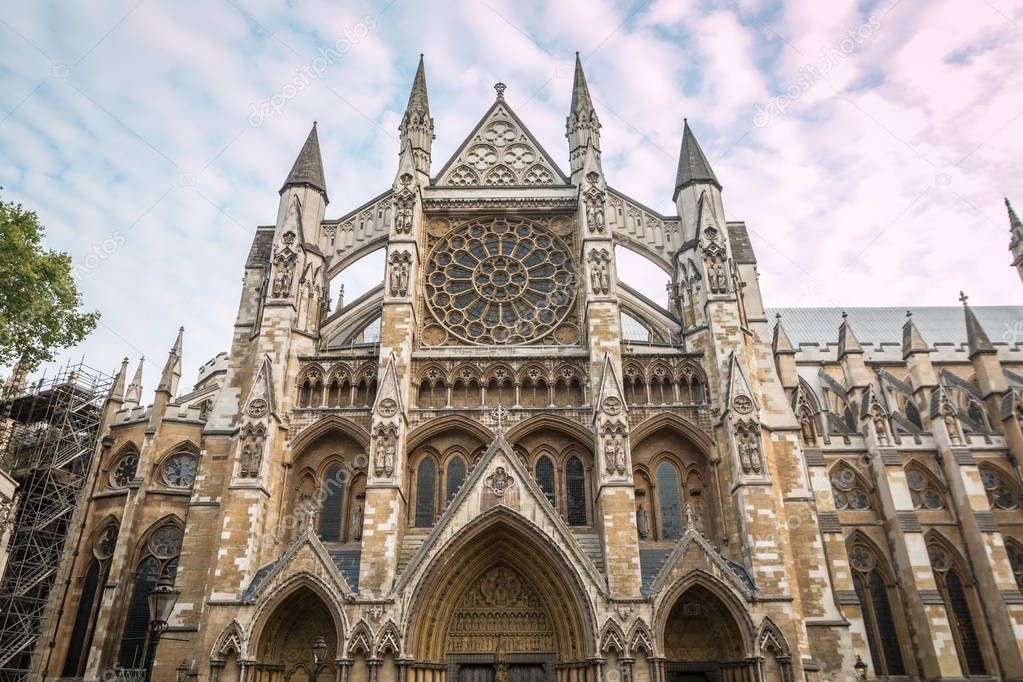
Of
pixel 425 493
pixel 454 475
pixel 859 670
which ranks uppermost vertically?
pixel 454 475

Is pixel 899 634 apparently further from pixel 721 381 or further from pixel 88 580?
pixel 88 580

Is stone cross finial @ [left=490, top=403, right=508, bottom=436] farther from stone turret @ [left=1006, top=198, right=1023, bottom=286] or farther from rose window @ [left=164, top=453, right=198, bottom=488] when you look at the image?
stone turret @ [left=1006, top=198, right=1023, bottom=286]

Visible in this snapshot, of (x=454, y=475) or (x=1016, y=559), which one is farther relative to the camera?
(x=1016, y=559)

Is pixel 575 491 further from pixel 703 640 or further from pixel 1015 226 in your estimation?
pixel 1015 226

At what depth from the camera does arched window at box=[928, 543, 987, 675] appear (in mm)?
25469

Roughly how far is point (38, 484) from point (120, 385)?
465 centimetres

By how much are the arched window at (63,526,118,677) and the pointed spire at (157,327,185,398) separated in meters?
5.29

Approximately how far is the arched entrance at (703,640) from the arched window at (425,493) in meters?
7.14

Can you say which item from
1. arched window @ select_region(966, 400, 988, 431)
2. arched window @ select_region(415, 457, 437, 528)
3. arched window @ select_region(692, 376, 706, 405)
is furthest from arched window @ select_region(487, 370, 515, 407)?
Answer: arched window @ select_region(966, 400, 988, 431)

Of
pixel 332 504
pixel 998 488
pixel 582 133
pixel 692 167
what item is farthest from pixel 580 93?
pixel 998 488

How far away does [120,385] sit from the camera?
2800 centimetres

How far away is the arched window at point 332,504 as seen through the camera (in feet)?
64.9

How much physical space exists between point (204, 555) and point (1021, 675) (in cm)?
2730

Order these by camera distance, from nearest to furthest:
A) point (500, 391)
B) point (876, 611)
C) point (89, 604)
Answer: point (500, 391) < point (89, 604) < point (876, 611)
